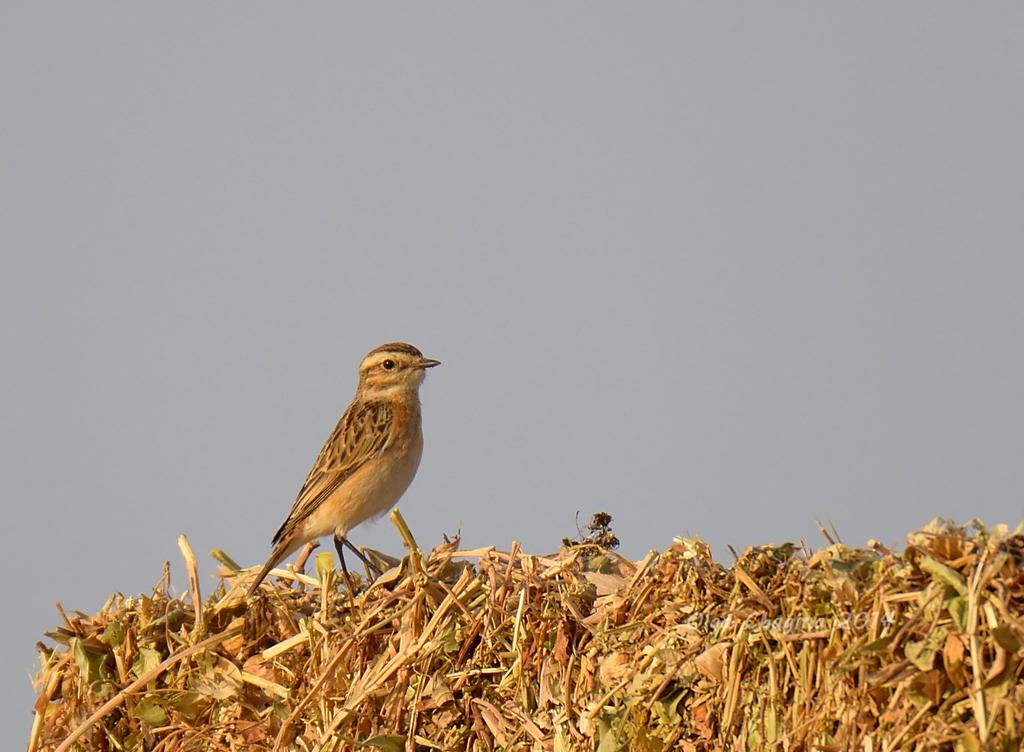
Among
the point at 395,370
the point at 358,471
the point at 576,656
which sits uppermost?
the point at 395,370

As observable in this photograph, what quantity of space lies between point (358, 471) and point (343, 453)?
20 cm

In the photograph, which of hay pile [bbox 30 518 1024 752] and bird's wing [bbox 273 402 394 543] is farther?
bird's wing [bbox 273 402 394 543]

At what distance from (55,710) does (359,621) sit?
5.91 feet

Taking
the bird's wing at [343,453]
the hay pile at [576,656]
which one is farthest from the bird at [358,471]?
the hay pile at [576,656]

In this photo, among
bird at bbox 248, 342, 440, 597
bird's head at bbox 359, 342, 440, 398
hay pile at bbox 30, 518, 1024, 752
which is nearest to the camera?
hay pile at bbox 30, 518, 1024, 752

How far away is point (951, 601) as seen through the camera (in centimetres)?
400

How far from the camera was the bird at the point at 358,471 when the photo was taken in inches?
370

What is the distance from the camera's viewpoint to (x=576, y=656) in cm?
511

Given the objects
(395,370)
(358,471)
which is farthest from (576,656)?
(395,370)

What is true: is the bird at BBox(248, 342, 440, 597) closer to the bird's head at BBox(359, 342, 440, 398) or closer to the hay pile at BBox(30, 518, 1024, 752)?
the bird's head at BBox(359, 342, 440, 398)

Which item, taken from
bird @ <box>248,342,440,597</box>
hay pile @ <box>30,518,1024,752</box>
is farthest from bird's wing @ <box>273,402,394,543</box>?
hay pile @ <box>30,518,1024,752</box>

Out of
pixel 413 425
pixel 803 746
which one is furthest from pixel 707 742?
pixel 413 425

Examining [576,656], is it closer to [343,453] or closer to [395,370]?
[343,453]

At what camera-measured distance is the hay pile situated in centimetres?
400
